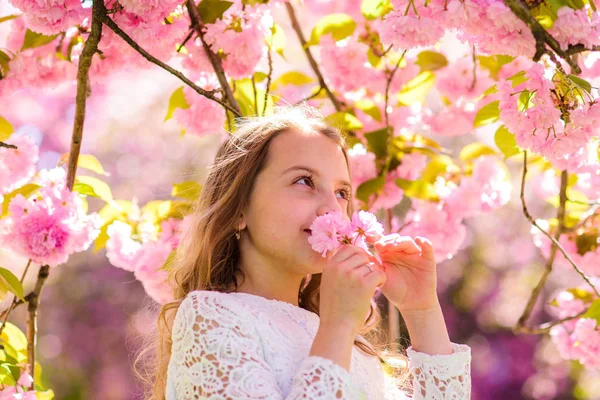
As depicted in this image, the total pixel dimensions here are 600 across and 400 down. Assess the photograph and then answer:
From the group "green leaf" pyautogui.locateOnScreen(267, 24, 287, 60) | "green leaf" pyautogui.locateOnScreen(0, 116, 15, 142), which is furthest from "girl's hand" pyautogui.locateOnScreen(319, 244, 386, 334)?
"green leaf" pyautogui.locateOnScreen(0, 116, 15, 142)

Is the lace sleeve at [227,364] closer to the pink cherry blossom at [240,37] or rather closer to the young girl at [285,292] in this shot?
the young girl at [285,292]

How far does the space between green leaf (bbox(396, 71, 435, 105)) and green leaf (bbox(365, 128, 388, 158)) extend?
0.22 metres

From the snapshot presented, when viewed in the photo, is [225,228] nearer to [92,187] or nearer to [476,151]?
[92,187]

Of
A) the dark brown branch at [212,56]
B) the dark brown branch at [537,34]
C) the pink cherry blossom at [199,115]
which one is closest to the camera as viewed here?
the dark brown branch at [537,34]

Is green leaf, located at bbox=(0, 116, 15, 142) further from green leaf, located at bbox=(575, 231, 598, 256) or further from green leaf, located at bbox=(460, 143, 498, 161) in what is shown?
green leaf, located at bbox=(575, 231, 598, 256)

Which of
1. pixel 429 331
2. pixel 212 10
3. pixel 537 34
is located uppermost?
pixel 212 10

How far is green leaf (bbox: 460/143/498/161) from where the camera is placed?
281 cm

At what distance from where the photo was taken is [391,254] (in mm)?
1729

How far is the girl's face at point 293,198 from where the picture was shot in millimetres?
1623

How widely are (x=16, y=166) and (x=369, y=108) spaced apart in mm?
1200

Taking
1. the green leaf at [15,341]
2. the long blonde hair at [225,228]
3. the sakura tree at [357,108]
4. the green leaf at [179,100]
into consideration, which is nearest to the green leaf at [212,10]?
the sakura tree at [357,108]

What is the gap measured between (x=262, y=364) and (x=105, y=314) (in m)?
4.71

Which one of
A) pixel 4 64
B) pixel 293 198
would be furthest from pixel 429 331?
pixel 4 64

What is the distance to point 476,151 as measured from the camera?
282 centimetres
